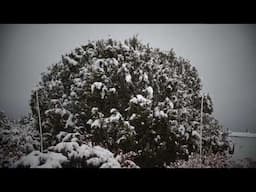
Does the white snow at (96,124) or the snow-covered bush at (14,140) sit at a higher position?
the white snow at (96,124)

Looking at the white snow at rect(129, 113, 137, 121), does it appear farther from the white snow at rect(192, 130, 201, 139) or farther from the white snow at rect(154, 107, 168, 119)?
the white snow at rect(192, 130, 201, 139)

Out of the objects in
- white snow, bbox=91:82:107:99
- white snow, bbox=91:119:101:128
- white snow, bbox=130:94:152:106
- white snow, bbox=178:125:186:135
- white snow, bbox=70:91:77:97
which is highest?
white snow, bbox=91:82:107:99

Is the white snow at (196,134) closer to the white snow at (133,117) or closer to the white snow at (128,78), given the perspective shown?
the white snow at (133,117)

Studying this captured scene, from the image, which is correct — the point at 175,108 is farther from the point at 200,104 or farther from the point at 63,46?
the point at 63,46

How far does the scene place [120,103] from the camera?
2443mm

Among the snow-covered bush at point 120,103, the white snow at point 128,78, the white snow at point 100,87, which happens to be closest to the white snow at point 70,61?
the snow-covered bush at point 120,103

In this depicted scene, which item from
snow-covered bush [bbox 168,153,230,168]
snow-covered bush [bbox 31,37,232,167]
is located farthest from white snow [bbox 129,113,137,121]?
snow-covered bush [bbox 168,153,230,168]

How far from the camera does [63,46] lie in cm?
244

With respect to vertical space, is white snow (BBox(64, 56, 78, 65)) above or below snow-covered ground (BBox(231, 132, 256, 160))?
above

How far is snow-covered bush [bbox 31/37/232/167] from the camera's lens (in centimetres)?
243

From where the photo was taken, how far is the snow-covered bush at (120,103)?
243 cm

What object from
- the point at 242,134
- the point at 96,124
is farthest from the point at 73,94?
the point at 242,134
